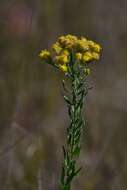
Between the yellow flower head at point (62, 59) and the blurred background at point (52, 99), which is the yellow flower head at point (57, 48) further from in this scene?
the blurred background at point (52, 99)

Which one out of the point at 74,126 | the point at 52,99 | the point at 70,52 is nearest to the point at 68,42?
the point at 70,52

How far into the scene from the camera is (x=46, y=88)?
5980mm

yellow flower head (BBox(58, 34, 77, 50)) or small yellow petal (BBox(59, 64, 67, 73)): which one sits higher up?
yellow flower head (BBox(58, 34, 77, 50))

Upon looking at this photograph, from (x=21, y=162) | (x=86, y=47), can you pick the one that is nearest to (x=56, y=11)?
(x=21, y=162)

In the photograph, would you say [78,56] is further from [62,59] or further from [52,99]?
[52,99]

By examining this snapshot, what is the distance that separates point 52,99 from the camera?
6121 mm

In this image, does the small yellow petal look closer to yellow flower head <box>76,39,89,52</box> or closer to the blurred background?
yellow flower head <box>76,39,89,52</box>

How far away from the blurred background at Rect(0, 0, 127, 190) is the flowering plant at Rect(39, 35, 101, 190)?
3.73ft

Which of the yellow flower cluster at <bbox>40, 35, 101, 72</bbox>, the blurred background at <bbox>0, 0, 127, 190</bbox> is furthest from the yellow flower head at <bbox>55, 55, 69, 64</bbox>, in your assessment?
the blurred background at <bbox>0, 0, 127, 190</bbox>

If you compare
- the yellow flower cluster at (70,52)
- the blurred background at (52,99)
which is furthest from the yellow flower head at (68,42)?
the blurred background at (52,99)

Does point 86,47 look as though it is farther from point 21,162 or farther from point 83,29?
point 83,29

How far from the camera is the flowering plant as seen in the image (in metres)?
2.81

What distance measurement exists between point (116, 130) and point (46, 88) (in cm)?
62

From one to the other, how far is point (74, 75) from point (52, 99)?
3.30 metres
